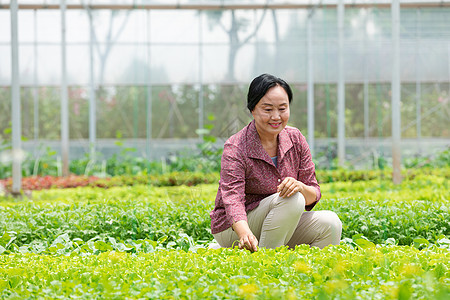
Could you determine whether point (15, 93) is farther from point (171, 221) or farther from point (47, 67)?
point (47, 67)

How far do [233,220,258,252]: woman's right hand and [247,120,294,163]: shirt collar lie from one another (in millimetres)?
470

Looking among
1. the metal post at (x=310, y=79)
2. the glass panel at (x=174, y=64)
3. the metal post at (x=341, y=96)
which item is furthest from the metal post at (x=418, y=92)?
the glass panel at (x=174, y=64)

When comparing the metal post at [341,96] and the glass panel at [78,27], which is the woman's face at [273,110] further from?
the glass panel at [78,27]

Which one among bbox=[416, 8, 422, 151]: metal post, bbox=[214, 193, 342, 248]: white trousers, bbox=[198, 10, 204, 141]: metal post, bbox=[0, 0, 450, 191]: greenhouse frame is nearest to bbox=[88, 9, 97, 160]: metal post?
bbox=[0, 0, 450, 191]: greenhouse frame

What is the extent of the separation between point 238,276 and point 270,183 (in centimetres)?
103

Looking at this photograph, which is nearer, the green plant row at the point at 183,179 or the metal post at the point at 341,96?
the green plant row at the point at 183,179

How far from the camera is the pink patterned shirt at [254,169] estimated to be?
9.75 feet

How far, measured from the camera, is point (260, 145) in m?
3.08

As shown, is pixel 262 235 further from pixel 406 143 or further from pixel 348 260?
pixel 406 143

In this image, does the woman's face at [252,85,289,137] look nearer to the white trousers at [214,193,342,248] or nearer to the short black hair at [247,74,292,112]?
the short black hair at [247,74,292,112]

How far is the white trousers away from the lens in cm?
289

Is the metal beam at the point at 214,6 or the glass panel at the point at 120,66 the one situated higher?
the metal beam at the point at 214,6

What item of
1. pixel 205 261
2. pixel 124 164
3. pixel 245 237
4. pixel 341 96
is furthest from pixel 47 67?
pixel 205 261

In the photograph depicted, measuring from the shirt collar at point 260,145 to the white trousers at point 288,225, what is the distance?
25 cm
